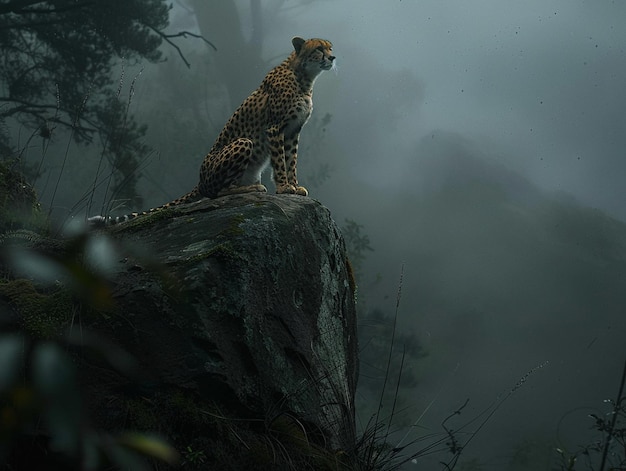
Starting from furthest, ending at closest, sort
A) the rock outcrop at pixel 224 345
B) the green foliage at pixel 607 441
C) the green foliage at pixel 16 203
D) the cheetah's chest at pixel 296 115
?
Result: the cheetah's chest at pixel 296 115, the green foliage at pixel 16 203, the green foliage at pixel 607 441, the rock outcrop at pixel 224 345

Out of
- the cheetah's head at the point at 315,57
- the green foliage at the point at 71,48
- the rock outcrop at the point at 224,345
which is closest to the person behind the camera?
the rock outcrop at the point at 224,345

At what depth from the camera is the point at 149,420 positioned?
2277 millimetres

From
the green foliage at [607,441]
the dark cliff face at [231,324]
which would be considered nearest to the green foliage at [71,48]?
the dark cliff face at [231,324]

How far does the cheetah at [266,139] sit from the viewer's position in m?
4.54

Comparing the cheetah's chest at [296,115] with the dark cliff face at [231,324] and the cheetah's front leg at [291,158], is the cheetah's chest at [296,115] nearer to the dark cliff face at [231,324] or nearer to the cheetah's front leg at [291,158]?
the cheetah's front leg at [291,158]

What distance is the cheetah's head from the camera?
5.23m

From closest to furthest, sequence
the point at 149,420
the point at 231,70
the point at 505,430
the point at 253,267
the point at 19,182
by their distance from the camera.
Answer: the point at 149,420 < the point at 253,267 < the point at 19,182 < the point at 505,430 < the point at 231,70

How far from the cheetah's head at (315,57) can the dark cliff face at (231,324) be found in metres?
2.04

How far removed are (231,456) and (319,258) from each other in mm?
1527

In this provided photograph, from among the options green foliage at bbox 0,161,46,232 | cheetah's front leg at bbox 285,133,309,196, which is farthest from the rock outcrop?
green foliage at bbox 0,161,46,232

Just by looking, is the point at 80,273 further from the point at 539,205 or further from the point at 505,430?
the point at 539,205

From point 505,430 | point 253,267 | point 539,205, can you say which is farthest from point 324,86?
point 253,267

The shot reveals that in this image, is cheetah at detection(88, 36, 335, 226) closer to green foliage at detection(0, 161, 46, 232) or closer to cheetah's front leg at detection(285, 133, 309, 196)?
cheetah's front leg at detection(285, 133, 309, 196)

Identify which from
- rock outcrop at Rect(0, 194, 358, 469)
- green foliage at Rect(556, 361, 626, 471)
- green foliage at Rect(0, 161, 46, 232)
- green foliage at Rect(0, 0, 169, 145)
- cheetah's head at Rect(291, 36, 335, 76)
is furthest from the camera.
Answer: green foliage at Rect(0, 0, 169, 145)
